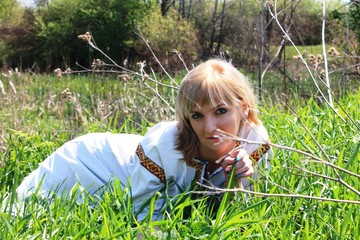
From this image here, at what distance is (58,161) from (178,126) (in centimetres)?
63

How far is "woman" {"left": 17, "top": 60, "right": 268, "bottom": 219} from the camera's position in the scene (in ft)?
7.48

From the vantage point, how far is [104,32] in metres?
18.4

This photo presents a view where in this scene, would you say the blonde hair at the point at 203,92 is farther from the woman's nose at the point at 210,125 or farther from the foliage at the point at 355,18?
the foliage at the point at 355,18

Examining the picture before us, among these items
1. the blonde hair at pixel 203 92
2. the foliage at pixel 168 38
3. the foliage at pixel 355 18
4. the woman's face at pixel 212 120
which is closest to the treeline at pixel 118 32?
the foliage at pixel 168 38

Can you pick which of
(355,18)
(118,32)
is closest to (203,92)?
(355,18)

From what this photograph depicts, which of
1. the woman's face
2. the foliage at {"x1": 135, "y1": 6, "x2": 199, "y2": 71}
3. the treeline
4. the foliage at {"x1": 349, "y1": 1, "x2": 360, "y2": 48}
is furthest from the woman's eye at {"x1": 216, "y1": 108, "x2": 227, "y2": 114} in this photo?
the foliage at {"x1": 135, "y1": 6, "x2": 199, "y2": 71}

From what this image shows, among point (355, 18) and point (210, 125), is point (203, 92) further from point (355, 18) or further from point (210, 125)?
point (355, 18)

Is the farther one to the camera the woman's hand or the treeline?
the treeline

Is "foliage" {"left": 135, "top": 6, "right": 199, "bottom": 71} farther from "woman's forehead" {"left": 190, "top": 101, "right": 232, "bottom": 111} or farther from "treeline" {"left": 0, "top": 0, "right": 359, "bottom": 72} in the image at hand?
"woman's forehead" {"left": 190, "top": 101, "right": 232, "bottom": 111}

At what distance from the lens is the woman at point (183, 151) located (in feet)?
7.48

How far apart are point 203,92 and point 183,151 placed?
28 cm

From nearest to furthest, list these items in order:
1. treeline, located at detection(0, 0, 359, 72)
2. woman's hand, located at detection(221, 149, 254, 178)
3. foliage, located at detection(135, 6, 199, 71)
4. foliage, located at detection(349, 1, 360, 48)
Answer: woman's hand, located at detection(221, 149, 254, 178)
foliage, located at detection(349, 1, 360, 48)
foliage, located at detection(135, 6, 199, 71)
treeline, located at detection(0, 0, 359, 72)

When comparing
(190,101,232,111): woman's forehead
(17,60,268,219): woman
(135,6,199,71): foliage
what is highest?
(190,101,232,111): woman's forehead

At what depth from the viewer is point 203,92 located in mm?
2273
